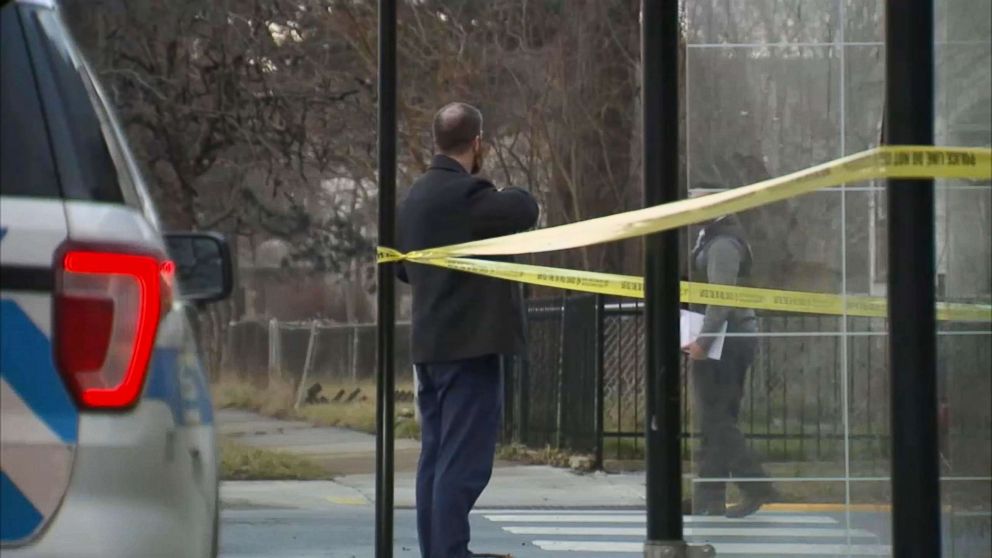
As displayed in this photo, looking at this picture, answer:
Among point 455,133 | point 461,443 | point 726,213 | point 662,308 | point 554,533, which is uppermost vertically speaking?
point 455,133

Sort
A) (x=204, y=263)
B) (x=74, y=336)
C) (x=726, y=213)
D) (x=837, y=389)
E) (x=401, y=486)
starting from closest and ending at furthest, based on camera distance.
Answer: (x=74, y=336), (x=204, y=263), (x=726, y=213), (x=837, y=389), (x=401, y=486)

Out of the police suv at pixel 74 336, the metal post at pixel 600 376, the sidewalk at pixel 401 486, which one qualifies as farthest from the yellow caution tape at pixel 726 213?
the metal post at pixel 600 376

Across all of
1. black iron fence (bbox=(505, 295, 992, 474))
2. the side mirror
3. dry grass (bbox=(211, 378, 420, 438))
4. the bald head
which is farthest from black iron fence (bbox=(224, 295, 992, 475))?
the side mirror

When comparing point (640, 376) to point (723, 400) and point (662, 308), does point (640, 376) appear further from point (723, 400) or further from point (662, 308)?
point (662, 308)

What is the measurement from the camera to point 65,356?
288 centimetres

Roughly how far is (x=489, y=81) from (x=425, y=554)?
12.1 m

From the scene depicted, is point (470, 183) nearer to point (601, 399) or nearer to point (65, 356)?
point (65, 356)

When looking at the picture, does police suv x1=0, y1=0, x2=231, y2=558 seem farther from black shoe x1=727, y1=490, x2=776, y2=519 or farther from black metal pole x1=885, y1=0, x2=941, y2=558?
black shoe x1=727, y1=490, x2=776, y2=519

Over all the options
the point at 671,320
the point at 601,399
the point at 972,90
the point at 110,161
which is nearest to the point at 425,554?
the point at 671,320

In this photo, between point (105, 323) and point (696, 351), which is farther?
point (696, 351)

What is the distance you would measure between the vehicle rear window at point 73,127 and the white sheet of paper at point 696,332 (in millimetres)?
3396

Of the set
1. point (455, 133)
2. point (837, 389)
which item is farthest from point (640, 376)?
point (837, 389)

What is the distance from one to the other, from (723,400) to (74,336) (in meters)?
3.63

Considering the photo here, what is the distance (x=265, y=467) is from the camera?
12.4 meters
